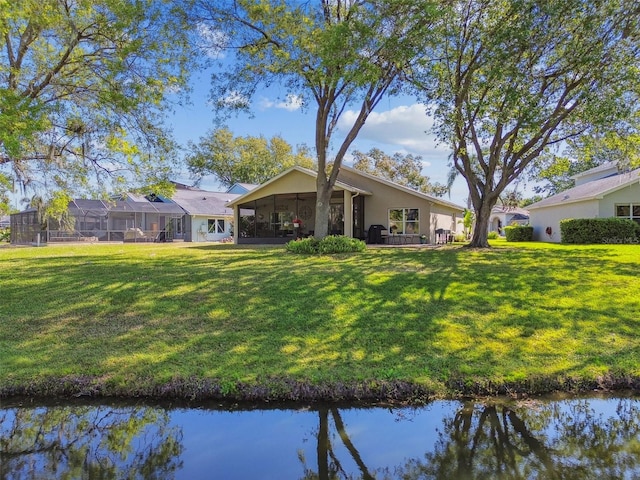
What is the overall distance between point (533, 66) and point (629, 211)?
35.9 feet

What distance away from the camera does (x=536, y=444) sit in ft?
11.1

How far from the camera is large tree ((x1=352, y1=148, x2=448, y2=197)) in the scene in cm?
4172

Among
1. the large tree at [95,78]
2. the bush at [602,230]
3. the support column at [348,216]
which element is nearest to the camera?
the large tree at [95,78]

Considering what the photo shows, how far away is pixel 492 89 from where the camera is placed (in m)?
13.4

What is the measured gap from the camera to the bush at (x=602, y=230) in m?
17.9

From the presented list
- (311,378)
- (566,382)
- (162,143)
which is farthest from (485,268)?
(162,143)

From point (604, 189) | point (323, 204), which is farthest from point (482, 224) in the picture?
point (604, 189)

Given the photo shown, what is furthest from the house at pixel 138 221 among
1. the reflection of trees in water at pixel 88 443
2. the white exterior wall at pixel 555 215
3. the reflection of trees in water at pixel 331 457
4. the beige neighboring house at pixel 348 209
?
the reflection of trees in water at pixel 331 457

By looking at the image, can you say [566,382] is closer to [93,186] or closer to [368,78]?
[368,78]

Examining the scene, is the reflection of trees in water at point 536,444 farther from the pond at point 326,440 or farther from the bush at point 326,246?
the bush at point 326,246

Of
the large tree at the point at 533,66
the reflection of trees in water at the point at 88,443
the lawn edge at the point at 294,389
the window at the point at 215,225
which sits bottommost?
the reflection of trees in water at the point at 88,443

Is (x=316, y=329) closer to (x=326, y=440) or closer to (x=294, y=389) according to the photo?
(x=294, y=389)

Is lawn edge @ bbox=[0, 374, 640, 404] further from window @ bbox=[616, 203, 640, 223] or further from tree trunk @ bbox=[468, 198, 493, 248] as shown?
window @ bbox=[616, 203, 640, 223]

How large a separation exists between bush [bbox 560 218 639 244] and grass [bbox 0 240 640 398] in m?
10.9
